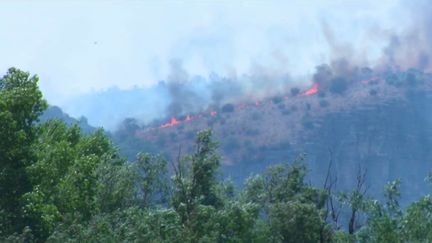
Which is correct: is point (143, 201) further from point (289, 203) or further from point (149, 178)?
point (289, 203)

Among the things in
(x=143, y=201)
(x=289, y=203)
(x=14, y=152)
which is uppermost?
(x=14, y=152)

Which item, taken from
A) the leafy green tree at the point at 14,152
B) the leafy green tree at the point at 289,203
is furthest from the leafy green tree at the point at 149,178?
the leafy green tree at the point at 14,152

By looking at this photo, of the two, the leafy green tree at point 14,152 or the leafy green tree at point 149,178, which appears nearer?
the leafy green tree at point 14,152

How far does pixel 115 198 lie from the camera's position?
39.1 m

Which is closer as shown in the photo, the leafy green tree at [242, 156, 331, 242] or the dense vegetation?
the dense vegetation

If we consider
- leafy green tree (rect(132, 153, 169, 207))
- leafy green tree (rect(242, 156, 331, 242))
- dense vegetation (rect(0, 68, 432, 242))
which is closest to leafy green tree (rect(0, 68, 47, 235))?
dense vegetation (rect(0, 68, 432, 242))

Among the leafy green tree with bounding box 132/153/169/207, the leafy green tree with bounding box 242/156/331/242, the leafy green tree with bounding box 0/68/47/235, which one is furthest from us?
the leafy green tree with bounding box 132/153/169/207

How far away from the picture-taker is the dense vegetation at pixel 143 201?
26719 millimetres

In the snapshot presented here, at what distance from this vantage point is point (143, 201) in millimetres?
42531

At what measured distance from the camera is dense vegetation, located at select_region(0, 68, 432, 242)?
87.7 feet

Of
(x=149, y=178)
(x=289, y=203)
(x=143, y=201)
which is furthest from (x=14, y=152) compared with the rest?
(x=149, y=178)

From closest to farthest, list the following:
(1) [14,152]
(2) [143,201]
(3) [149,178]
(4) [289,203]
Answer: (1) [14,152] → (4) [289,203] → (2) [143,201] → (3) [149,178]

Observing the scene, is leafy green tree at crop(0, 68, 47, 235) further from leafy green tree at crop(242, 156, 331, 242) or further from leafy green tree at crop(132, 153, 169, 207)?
leafy green tree at crop(132, 153, 169, 207)

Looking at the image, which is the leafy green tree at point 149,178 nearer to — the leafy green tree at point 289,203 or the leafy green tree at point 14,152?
the leafy green tree at point 289,203
